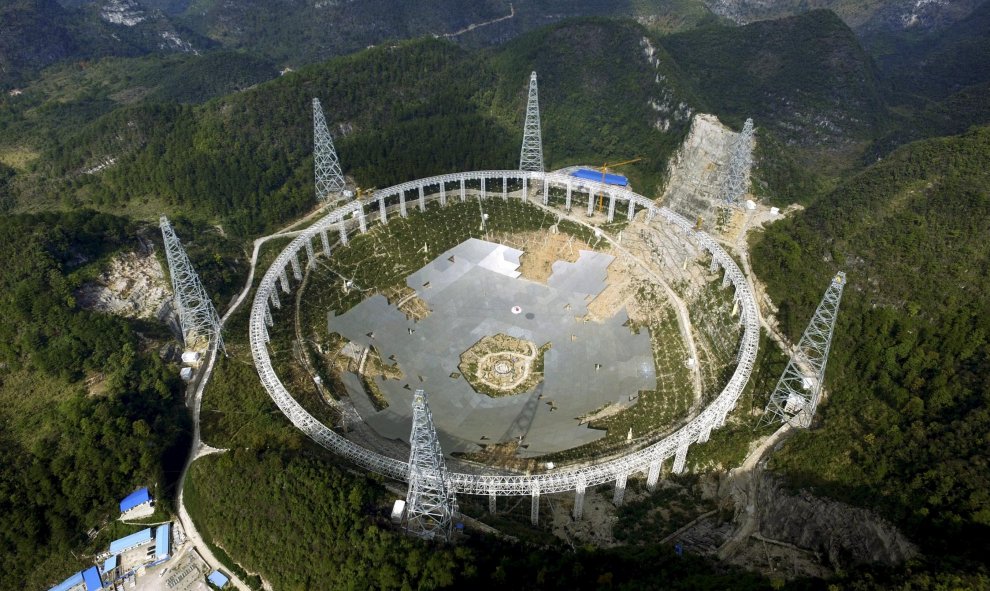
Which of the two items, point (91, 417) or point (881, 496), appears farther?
point (91, 417)

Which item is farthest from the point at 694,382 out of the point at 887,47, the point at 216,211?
the point at 887,47

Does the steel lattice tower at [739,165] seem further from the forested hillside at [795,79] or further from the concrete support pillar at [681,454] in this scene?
the concrete support pillar at [681,454]

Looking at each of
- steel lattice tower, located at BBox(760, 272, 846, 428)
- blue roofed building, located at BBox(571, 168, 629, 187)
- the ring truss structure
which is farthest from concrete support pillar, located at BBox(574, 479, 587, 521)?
blue roofed building, located at BBox(571, 168, 629, 187)

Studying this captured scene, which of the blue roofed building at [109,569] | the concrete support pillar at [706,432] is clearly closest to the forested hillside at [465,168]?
Answer: the blue roofed building at [109,569]

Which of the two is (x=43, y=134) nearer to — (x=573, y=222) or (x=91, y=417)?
(x=91, y=417)

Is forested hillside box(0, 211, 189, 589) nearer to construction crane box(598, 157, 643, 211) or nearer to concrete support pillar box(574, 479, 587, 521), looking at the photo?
concrete support pillar box(574, 479, 587, 521)

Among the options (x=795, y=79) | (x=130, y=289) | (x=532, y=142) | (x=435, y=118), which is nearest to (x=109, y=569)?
(x=130, y=289)
